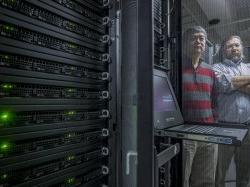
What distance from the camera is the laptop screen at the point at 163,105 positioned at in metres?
1.44

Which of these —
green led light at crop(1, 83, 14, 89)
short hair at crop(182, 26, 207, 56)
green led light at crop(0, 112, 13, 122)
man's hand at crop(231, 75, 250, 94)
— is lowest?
green led light at crop(0, 112, 13, 122)

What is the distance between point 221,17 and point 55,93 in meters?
1.42

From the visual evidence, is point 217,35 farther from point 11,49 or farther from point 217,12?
point 11,49

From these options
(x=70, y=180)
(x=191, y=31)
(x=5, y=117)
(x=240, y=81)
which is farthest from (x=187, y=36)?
(x=5, y=117)

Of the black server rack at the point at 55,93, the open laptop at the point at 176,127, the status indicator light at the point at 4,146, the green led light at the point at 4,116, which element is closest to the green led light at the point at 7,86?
the black server rack at the point at 55,93

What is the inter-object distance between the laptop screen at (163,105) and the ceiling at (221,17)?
0.61m

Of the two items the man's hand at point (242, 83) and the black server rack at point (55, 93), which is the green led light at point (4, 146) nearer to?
the black server rack at point (55, 93)

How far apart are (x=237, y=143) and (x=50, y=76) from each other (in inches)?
35.8

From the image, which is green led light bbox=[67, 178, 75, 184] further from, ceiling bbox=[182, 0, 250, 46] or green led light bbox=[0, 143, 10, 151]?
ceiling bbox=[182, 0, 250, 46]

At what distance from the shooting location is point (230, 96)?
1.86 metres

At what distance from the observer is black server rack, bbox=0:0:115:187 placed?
944mm

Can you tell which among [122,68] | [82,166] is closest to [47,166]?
[82,166]

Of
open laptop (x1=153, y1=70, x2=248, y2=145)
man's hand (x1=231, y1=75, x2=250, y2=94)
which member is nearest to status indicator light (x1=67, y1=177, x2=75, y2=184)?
open laptop (x1=153, y1=70, x2=248, y2=145)

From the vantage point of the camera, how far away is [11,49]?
0.95 metres
